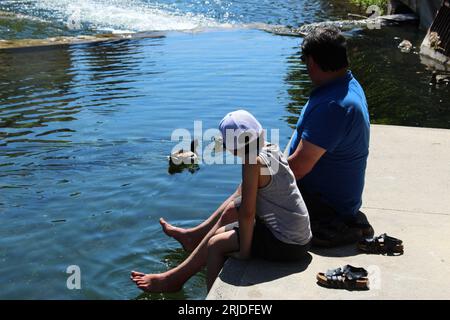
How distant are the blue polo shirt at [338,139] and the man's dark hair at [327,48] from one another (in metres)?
0.12

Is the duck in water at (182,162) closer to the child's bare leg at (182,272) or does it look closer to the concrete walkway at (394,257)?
the concrete walkway at (394,257)

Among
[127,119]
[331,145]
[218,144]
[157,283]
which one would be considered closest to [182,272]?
[157,283]

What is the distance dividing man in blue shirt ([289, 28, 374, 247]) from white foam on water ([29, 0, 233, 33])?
15882mm

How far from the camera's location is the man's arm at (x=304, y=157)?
4.74 meters

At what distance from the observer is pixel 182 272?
4.77 metres

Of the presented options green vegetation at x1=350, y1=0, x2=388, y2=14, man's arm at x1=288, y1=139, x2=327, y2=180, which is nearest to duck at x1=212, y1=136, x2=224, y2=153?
man's arm at x1=288, y1=139, x2=327, y2=180

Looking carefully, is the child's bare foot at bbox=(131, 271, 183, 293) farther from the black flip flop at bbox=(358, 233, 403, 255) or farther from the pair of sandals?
the black flip flop at bbox=(358, 233, 403, 255)

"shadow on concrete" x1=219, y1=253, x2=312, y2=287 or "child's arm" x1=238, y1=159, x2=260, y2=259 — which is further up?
"child's arm" x1=238, y1=159, x2=260, y2=259

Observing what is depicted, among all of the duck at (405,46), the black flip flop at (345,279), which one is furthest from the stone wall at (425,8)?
the black flip flop at (345,279)

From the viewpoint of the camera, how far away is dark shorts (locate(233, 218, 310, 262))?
4527 mm

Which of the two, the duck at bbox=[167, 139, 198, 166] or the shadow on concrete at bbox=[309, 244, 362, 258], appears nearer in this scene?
the shadow on concrete at bbox=[309, 244, 362, 258]

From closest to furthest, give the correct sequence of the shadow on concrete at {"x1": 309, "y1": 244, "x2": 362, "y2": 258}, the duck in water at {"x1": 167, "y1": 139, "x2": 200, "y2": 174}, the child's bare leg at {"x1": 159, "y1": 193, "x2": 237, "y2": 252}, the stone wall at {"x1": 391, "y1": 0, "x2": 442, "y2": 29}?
the shadow on concrete at {"x1": 309, "y1": 244, "x2": 362, "y2": 258}
the child's bare leg at {"x1": 159, "y1": 193, "x2": 237, "y2": 252}
the duck in water at {"x1": 167, "y1": 139, "x2": 200, "y2": 174}
the stone wall at {"x1": 391, "y1": 0, "x2": 442, "y2": 29}

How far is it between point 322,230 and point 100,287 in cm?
174
